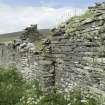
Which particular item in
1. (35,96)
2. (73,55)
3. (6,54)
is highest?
(73,55)

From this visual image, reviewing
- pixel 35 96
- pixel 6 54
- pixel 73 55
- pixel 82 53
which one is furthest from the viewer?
pixel 6 54

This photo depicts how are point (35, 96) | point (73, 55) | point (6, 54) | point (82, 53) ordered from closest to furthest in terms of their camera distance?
point (82, 53)
point (73, 55)
point (35, 96)
point (6, 54)

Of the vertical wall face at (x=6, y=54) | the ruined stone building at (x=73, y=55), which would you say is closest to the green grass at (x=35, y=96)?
the ruined stone building at (x=73, y=55)

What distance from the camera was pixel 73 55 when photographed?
11562 mm

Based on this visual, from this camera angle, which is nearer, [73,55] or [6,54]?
[73,55]

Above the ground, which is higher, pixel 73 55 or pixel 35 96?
pixel 73 55

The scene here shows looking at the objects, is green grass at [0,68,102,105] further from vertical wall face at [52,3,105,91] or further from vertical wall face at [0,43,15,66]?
vertical wall face at [0,43,15,66]

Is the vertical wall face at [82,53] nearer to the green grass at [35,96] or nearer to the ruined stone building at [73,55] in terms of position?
the ruined stone building at [73,55]

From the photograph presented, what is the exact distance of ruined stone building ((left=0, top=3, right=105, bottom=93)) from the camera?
9781mm

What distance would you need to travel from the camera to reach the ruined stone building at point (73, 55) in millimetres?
9781

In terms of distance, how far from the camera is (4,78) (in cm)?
1698

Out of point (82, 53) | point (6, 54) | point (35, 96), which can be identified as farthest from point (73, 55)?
point (6, 54)

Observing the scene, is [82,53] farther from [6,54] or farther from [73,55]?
[6,54]

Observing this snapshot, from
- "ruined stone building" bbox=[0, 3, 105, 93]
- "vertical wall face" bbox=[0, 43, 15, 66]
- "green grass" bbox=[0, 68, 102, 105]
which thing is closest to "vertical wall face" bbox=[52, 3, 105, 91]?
"ruined stone building" bbox=[0, 3, 105, 93]
